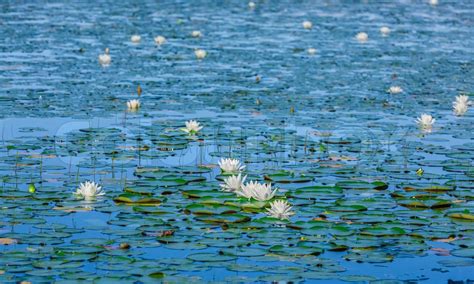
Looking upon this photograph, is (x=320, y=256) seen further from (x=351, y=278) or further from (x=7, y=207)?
(x=7, y=207)

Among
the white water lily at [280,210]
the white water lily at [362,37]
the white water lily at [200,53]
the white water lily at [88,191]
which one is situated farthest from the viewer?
the white water lily at [362,37]

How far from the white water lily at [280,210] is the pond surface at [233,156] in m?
0.10

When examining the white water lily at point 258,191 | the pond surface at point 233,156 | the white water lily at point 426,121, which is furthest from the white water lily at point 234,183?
the white water lily at point 426,121

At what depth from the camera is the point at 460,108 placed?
12.1m

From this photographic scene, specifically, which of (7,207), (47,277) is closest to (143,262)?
(47,277)

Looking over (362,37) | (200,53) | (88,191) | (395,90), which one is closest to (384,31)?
(362,37)

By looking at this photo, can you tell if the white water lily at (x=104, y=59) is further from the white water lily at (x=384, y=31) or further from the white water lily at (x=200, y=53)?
the white water lily at (x=384, y=31)

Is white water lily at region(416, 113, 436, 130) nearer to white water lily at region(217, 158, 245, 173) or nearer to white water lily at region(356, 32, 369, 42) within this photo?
white water lily at region(217, 158, 245, 173)

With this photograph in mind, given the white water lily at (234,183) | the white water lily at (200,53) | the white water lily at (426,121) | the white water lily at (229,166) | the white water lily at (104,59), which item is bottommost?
the white water lily at (234,183)

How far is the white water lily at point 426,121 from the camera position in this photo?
1130cm

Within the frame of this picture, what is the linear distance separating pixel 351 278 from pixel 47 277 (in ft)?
5.86

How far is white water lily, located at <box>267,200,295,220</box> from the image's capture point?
728 centimetres

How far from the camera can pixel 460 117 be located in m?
12.1

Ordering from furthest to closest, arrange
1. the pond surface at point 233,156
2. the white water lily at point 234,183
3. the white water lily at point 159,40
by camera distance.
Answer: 1. the white water lily at point 159,40
2. the white water lily at point 234,183
3. the pond surface at point 233,156
